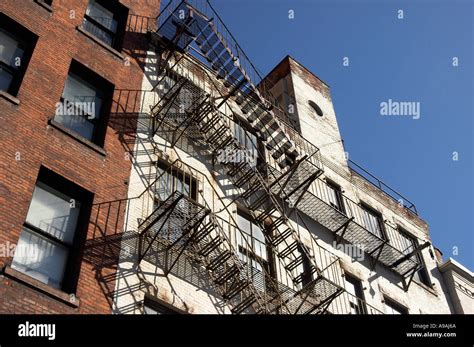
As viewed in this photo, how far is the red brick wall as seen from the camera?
13750 millimetres

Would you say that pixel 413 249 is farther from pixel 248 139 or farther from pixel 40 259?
pixel 40 259

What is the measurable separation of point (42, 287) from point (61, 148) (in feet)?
13.4

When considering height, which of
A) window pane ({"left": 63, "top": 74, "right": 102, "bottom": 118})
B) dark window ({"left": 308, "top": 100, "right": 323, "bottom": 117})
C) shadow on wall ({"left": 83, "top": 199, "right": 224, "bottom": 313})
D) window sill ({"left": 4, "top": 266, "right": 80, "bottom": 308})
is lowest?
window sill ({"left": 4, "top": 266, "right": 80, "bottom": 308})

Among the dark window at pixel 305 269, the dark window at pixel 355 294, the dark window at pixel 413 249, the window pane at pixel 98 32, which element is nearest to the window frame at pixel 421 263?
the dark window at pixel 413 249

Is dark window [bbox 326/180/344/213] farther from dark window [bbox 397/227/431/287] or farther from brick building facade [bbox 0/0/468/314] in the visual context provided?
dark window [bbox 397/227/431/287]

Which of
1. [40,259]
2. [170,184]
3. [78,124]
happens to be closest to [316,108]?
[170,184]

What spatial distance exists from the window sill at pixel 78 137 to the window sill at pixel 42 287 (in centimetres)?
446

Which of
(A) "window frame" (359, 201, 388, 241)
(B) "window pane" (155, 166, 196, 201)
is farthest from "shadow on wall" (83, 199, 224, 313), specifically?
(A) "window frame" (359, 201, 388, 241)

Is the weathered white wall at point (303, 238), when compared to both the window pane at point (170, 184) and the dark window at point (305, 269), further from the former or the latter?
the dark window at point (305, 269)

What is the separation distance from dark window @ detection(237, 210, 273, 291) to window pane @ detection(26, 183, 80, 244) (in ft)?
16.7

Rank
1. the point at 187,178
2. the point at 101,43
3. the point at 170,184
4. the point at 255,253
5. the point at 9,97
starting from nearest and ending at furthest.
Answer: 1. the point at 9,97
2. the point at 170,184
3. the point at 187,178
4. the point at 255,253
5. the point at 101,43

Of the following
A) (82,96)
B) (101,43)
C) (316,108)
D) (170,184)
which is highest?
(316,108)

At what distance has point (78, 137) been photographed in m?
16.6

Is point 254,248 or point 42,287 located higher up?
point 254,248
